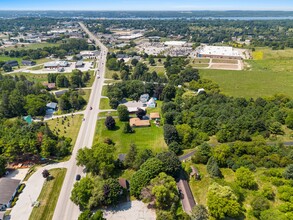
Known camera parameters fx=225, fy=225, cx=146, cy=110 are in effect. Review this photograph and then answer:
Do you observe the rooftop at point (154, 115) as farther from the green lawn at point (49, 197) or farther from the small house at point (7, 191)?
the small house at point (7, 191)

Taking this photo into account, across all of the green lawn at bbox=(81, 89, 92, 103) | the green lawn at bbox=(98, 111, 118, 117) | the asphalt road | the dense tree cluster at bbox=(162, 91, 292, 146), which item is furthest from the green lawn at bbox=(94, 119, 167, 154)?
the green lawn at bbox=(81, 89, 92, 103)

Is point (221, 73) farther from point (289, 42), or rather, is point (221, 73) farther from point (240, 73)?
point (289, 42)

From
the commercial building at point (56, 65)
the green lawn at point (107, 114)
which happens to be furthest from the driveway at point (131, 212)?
the commercial building at point (56, 65)

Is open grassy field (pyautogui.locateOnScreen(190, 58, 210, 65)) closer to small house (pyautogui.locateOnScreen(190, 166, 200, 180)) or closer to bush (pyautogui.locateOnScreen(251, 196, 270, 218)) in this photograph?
small house (pyautogui.locateOnScreen(190, 166, 200, 180))

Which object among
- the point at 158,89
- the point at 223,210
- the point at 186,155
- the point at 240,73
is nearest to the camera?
the point at 223,210

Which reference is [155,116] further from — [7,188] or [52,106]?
[7,188]

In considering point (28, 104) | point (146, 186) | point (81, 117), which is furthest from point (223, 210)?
point (28, 104)
